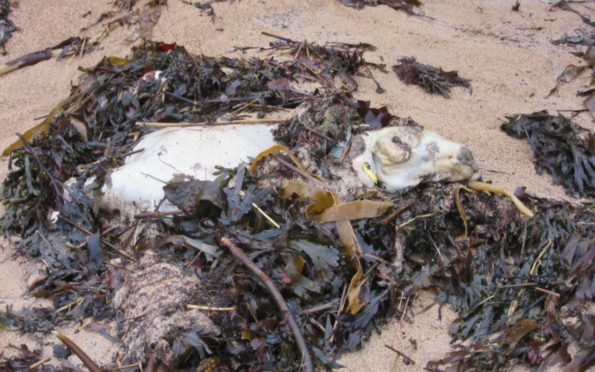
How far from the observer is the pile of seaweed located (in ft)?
8.93

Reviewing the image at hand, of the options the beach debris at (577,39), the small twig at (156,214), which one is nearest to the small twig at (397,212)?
the small twig at (156,214)

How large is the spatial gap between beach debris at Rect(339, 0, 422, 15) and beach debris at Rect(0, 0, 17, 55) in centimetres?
271

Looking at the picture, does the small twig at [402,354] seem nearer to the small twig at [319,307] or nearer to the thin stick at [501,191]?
the small twig at [319,307]

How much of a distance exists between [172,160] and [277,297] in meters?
1.01

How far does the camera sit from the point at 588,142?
12.7 feet

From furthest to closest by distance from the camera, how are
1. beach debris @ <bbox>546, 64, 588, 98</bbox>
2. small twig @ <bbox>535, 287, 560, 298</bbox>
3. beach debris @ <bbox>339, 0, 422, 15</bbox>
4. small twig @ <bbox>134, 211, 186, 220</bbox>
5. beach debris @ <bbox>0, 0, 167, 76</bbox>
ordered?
beach debris @ <bbox>339, 0, 422, 15</bbox> → beach debris @ <bbox>0, 0, 167, 76</bbox> → beach debris @ <bbox>546, 64, 588, 98</bbox> → small twig @ <bbox>134, 211, 186, 220</bbox> → small twig @ <bbox>535, 287, 560, 298</bbox>

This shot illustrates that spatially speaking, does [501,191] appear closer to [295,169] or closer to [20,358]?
[295,169]

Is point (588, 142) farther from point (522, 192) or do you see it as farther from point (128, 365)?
point (128, 365)

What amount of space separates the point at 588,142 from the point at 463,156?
3.42 ft

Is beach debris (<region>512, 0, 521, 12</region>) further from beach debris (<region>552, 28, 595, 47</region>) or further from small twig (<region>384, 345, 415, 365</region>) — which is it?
small twig (<region>384, 345, 415, 365</region>)

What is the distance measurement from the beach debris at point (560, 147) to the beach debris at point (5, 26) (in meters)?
3.84

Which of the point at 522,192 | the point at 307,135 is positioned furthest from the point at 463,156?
the point at 307,135

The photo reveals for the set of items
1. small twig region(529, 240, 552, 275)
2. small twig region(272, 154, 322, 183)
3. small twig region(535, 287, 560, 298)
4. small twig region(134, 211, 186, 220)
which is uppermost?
small twig region(272, 154, 322, 183)

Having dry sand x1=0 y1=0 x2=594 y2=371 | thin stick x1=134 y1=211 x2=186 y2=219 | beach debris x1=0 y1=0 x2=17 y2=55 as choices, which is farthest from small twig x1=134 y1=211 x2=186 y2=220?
beach debris x1=0 y1=0 x2=17 y2=55
